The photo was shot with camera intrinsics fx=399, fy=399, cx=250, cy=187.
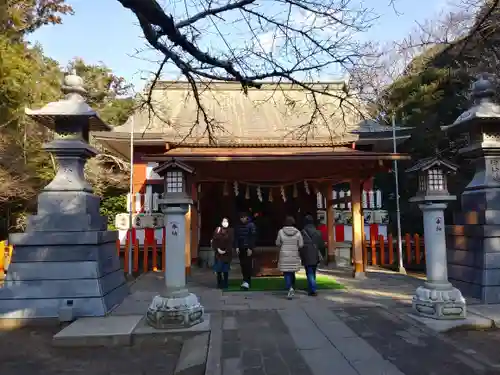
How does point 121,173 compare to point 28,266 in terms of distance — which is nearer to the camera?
point 28,266

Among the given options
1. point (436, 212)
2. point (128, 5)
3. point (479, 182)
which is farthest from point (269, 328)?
point (479, 182)

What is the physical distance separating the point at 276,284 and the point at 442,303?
4.30m

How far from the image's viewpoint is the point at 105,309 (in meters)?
6.82

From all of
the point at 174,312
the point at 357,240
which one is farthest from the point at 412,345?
the point at 357,240

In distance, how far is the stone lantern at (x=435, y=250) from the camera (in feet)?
20.0

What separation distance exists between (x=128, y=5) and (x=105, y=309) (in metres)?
5.01

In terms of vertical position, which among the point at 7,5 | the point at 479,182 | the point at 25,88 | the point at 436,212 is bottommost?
the point at 436,212

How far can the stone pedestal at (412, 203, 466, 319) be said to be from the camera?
6.08m

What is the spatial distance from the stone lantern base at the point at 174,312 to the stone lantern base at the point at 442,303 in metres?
3.54

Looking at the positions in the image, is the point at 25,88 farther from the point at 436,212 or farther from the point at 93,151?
the point at 436,212

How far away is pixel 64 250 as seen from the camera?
23.1ft

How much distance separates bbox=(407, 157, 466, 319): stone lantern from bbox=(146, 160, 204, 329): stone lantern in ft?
11.8

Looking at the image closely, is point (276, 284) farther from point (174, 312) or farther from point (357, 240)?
point (174, 312)

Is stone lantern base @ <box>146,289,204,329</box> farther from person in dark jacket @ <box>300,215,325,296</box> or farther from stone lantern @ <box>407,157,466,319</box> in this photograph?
stone lantern @ <box>407,157,466,319</box>
